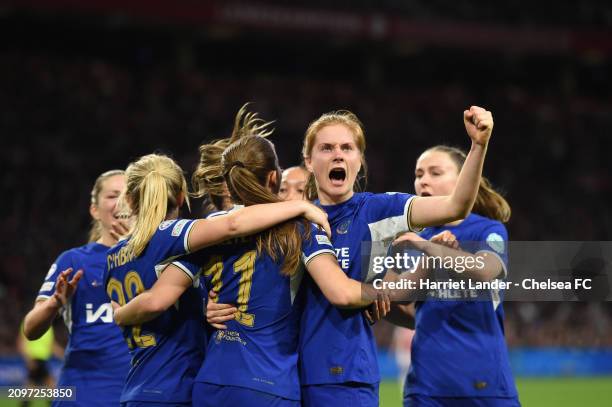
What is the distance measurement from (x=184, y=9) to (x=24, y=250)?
28.9 feet

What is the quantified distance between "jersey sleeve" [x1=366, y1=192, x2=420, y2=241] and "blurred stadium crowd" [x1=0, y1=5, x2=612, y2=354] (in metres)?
12.9

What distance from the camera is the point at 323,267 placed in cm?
358

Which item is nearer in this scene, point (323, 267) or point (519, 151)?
point (323, 267)

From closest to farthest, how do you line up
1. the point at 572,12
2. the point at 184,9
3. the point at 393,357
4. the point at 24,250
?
the point at 24,250
the point at 393,357
the point at 184,9
the point at 572,12

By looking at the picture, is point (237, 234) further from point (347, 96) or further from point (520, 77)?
point (520, 77)

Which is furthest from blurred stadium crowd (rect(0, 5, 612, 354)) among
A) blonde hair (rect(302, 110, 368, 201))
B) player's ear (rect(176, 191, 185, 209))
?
blonde hair (rect(302, 110, 368, 201))

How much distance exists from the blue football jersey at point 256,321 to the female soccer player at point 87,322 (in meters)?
1.39

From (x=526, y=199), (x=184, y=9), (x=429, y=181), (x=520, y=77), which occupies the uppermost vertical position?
(x=520, y=77)

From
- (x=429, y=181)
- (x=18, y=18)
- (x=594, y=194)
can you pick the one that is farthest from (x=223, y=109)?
(x=429, y=181)

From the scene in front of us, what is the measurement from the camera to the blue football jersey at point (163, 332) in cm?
379

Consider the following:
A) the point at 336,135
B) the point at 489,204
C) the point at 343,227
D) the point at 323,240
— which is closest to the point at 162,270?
the point at 323,240

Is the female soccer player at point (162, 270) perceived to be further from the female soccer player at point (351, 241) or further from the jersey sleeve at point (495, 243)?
the jersey sleeve at point (495, 243)

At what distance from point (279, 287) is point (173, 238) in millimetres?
562

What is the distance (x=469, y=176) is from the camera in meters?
3.45
